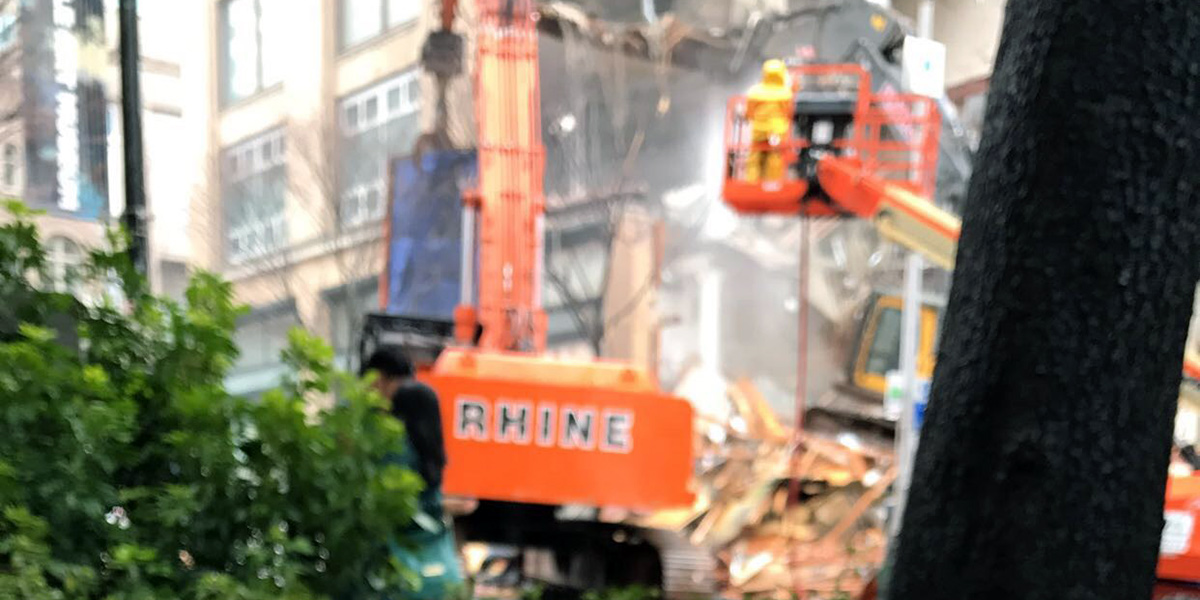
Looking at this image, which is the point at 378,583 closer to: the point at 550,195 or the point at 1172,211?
the point at 1172,211

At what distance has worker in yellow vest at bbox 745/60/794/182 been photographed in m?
6.60

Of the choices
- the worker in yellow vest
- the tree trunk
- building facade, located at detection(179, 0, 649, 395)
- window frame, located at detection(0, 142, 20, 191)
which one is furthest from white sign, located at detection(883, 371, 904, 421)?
the tree trunk

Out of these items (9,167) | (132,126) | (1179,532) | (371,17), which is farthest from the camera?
(371,17)

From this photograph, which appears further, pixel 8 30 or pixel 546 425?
pixel 8 30

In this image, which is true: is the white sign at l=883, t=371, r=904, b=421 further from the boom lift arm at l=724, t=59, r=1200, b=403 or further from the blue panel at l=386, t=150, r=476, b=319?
the blue panel at l=386, t=150, r=476, b=319

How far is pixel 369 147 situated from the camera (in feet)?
32.8

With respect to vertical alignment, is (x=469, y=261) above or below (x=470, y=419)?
above

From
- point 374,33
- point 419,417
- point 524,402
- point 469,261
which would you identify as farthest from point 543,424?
point 374,33

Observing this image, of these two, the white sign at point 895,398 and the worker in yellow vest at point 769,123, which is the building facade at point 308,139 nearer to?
the worker in yellow vest at point 769,123

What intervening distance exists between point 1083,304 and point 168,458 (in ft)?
6.05

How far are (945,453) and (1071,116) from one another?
595 mm

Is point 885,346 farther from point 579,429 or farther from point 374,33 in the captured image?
point 579,429

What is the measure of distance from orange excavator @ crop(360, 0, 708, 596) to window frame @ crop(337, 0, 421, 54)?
3.22 meters

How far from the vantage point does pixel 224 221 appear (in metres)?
9.00
